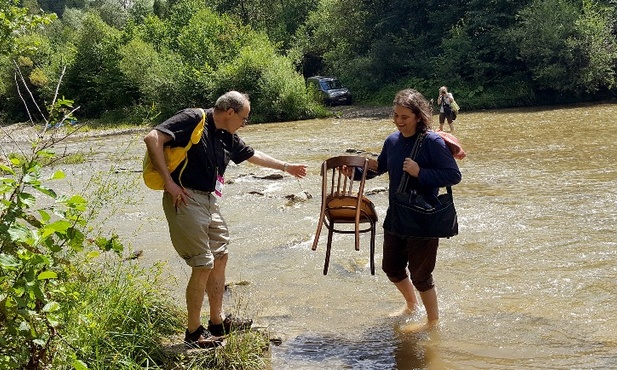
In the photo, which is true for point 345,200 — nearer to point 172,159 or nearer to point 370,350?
point 370,350

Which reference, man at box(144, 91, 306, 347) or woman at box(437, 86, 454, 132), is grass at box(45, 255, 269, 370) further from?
woman at box(437, 86, 454, 132)

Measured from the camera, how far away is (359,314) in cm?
616

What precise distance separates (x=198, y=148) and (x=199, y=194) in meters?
0.34

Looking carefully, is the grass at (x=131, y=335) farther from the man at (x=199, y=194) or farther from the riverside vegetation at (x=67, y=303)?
the man at (x=199, y=194)

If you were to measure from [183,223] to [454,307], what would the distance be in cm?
303

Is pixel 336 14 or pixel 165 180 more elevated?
pixel 336 14

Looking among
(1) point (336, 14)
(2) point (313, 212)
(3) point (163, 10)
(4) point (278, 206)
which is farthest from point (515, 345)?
(3) point (163, 10)

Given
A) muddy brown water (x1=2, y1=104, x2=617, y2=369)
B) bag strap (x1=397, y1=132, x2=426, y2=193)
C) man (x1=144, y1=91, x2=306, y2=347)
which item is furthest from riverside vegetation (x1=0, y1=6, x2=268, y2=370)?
bag strap (x1=397, y1=132, x2=426, y2=193)

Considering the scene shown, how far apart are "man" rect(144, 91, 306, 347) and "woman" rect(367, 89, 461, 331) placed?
127 cm

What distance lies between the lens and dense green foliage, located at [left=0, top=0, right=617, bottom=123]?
32.4m

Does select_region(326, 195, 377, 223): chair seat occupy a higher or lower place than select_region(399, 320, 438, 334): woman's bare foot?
higher

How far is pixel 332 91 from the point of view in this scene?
37844mm

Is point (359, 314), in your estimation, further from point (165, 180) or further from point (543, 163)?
point (543, 163)

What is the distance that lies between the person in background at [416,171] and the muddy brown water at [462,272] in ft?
1.94
